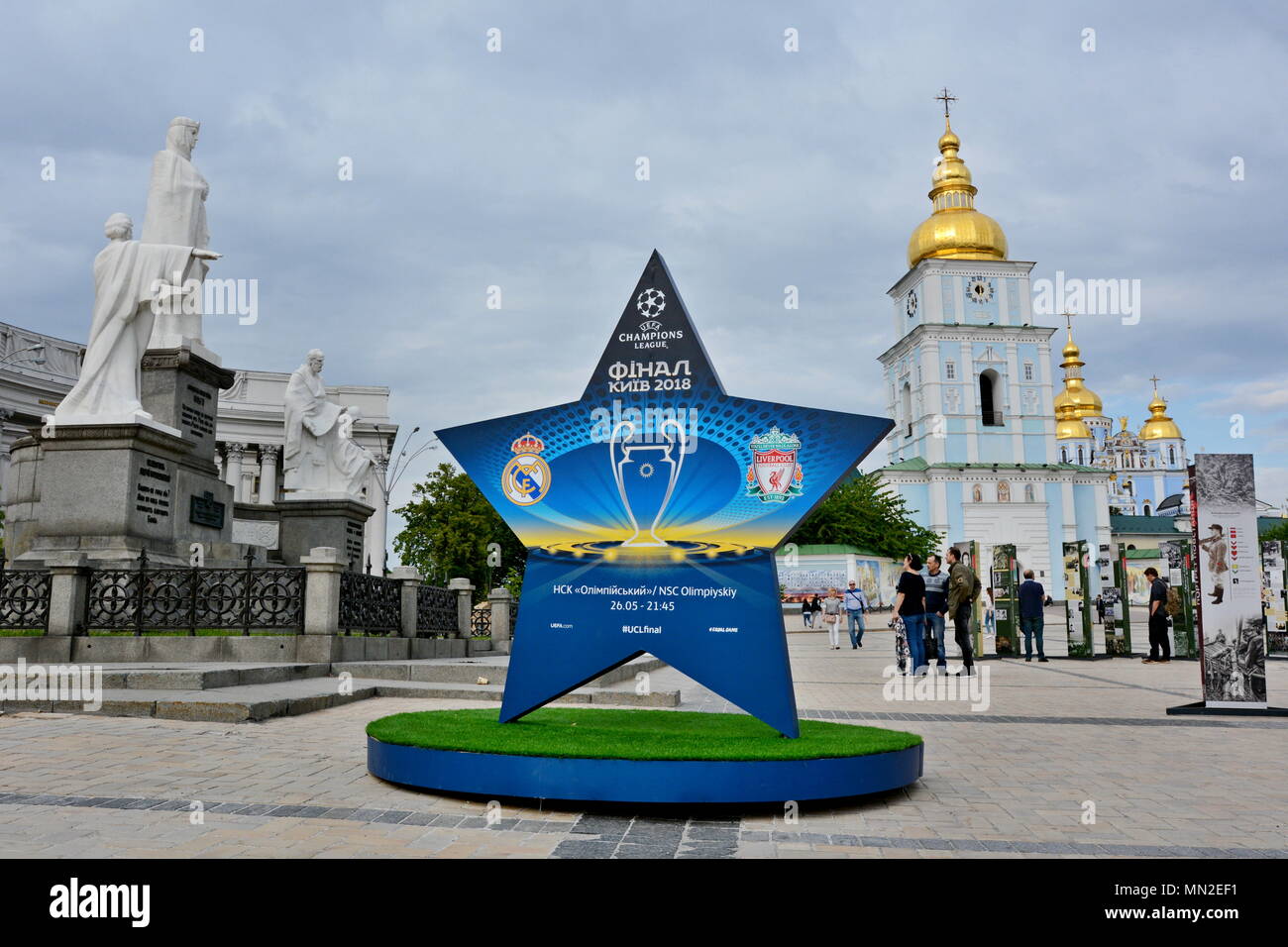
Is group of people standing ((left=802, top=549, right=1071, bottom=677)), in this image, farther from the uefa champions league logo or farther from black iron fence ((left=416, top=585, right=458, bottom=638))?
the uefa champions league logo

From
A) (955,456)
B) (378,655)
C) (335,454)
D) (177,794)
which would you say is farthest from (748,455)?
(955,456)

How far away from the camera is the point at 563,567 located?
21.4 feet

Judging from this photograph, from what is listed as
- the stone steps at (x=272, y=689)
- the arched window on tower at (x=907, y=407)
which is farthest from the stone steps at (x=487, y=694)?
the arched window on tower at (x=907, y=407)

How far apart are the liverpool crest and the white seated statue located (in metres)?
9.61

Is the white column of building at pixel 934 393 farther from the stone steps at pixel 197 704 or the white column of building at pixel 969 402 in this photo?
the stone steps at pixel 197 704

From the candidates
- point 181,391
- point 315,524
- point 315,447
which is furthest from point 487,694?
point 315,447

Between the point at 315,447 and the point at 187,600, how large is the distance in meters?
6.86

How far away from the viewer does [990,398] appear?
3002 inches

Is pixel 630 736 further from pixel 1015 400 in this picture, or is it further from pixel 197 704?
pixel 1015 400

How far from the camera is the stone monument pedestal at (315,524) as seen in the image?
1738 centimetres

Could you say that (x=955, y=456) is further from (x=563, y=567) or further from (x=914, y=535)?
(x=563, y=567)

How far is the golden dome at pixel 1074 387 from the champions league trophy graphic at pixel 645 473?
10588 centimetres

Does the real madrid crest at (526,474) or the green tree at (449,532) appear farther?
the green tree at (449,532)

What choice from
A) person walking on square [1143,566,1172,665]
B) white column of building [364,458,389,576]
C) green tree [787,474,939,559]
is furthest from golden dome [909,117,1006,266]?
person walking on square [1143,566,1172,665]
